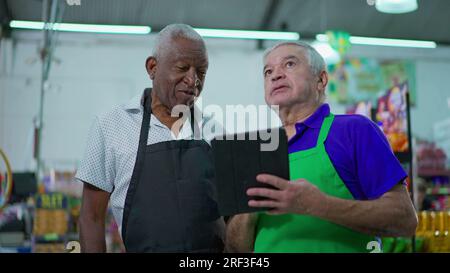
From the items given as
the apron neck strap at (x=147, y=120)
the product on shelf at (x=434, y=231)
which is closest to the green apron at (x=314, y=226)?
the apron neck strap at (x=147, y=120)

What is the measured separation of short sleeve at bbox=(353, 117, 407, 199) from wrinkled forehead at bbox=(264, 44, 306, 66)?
0.18 metres

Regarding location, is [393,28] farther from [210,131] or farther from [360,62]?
[360,62]

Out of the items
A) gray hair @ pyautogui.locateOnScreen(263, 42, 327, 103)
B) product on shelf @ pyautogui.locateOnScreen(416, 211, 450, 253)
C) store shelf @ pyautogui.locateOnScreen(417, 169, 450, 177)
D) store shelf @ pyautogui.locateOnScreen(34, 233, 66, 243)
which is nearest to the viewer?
gray hair @ pyautogui.locateOnScreen(263, 42, 327, 103)

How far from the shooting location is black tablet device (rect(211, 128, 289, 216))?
0.96 metres

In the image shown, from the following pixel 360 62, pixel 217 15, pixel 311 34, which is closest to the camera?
pixel 217 15

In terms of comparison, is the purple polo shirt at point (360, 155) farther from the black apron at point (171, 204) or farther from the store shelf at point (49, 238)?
the store shelf at point (49, 238)

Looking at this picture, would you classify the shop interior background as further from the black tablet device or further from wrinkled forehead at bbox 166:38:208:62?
the black tablet device

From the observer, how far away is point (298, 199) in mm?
961

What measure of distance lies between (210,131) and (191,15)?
0.34 metres

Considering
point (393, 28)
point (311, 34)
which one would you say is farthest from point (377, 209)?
point (311, 34)

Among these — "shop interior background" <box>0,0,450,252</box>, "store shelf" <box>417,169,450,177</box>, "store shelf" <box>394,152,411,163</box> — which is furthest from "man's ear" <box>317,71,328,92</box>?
"store shelf" <box>417,169,450,177</box>

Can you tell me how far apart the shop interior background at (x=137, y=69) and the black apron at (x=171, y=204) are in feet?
0.67

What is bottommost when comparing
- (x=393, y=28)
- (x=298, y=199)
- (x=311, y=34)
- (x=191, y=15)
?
(x=298, y=199)

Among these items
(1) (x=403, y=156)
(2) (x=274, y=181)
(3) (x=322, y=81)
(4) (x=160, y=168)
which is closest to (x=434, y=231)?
(1) (x=403, y=156)
